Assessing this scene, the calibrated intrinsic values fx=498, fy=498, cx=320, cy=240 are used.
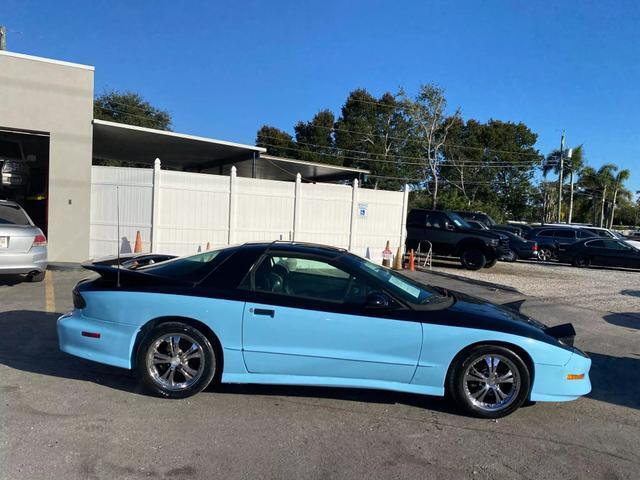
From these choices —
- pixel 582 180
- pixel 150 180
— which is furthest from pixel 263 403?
pixel 582 180

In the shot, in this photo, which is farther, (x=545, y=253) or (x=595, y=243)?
(x=545, y=253)

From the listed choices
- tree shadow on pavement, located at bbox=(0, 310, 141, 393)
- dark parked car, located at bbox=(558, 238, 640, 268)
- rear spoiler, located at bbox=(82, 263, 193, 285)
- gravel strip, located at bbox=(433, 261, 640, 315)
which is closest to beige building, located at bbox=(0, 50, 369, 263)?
tree shadow on pavement, located at bbox=(0, 310, 141, 393)

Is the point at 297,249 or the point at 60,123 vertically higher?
the point at 60,123

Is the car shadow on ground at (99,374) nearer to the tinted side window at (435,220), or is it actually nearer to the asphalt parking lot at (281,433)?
the asphalt parking lot at (281,433)

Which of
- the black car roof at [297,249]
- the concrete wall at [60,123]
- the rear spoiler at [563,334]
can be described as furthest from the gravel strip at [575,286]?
the concrete wall at [60,123]

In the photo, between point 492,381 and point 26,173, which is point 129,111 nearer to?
point 26,173

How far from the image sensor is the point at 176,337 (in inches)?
168

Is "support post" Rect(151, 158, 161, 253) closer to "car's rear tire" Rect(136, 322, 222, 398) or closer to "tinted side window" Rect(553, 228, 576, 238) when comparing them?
"car's rear tire" Rect(136, 322, 222, 398)

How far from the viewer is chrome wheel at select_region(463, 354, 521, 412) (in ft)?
13.4

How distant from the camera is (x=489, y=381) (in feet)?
13.5

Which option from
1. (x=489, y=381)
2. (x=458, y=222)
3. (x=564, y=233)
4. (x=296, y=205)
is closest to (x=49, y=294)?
(x=296, y=205)

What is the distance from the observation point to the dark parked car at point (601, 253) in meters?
18.9

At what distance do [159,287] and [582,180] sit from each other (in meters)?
75.2

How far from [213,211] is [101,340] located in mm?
8937
